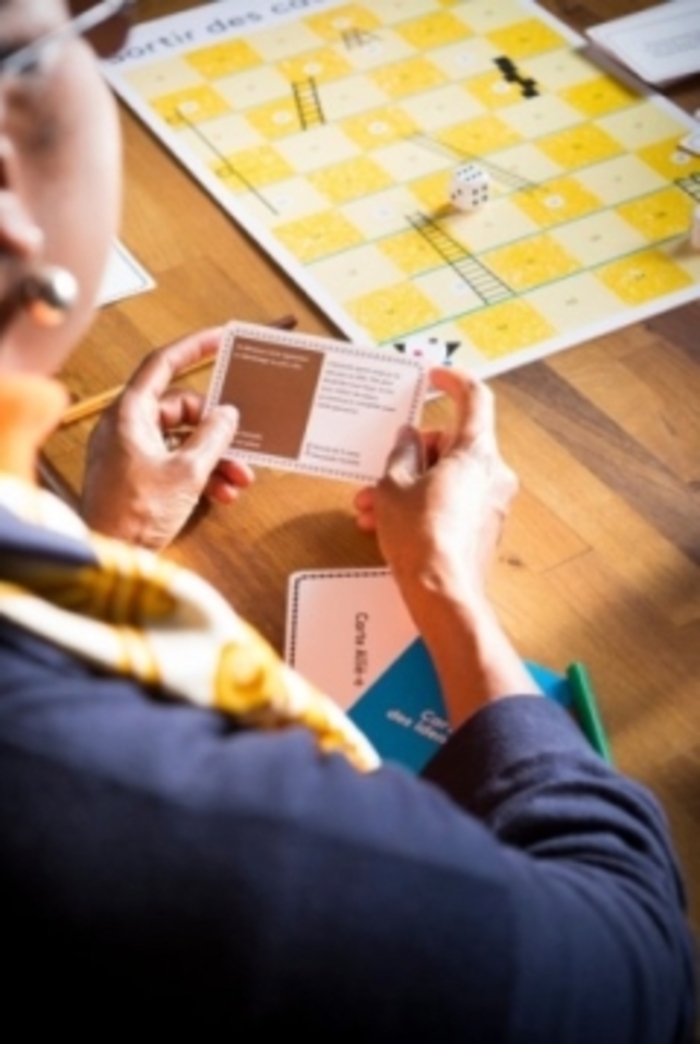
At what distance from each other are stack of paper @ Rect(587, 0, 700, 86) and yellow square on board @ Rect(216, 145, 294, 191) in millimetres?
421

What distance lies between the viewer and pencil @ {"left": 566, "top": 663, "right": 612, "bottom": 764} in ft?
3.33

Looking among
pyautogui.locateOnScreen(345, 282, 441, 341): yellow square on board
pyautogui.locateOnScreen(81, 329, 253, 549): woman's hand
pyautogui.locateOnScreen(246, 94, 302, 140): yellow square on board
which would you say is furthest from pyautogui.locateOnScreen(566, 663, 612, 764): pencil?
pyautogui.locateOnScreen(246, 94, 302, 140): yellow square on board

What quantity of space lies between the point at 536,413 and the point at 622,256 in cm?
24

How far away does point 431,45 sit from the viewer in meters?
1.73

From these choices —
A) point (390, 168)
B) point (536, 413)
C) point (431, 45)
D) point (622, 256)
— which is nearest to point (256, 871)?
point (536, 413)

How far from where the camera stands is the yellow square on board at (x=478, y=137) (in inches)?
62.3

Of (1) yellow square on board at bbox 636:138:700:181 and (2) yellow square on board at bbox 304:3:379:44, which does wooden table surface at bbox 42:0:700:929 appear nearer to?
(1) yellow square on board at bbox 636:138:700:181

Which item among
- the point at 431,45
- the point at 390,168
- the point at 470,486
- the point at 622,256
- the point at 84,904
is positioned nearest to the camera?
the point at 84,904

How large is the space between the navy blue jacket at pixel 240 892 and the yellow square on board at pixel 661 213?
0.93 metres

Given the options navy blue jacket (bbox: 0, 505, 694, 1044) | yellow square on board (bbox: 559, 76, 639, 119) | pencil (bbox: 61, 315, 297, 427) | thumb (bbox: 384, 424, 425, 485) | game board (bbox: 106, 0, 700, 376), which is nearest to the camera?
navy blue jacket (bbox: 0, 505, 694, 1044)

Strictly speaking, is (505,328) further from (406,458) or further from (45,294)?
(45,294)

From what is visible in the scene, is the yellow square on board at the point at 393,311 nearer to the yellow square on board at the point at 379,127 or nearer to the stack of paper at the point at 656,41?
the yellow square on board at the point at 379,127

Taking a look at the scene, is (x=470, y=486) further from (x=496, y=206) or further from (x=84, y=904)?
(x=84, y=904)

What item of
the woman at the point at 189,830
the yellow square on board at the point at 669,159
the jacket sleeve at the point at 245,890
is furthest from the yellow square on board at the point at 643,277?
the jacket sleeve at the point at 245,890
